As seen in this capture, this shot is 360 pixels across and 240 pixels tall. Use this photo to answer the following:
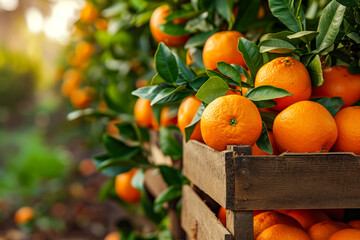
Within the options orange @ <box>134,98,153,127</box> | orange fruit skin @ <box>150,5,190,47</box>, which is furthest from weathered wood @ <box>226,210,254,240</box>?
orange @ <box>134,98,153,127</box>

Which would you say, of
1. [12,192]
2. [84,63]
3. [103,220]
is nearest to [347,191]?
[84,63]

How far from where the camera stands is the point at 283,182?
0.68 m

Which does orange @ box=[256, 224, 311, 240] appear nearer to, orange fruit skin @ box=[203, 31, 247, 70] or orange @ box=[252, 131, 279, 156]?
orange @ box=[252, 131, 279, 156]

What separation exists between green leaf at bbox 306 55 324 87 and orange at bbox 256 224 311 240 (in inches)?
12.6

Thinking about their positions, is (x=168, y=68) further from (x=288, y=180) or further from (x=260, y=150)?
(x=288, y=180)

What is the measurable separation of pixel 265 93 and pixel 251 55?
134 millimetres

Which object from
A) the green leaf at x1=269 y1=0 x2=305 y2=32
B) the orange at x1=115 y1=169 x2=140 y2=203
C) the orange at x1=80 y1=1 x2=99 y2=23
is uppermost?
the green leaf at x1=269 y1=0 x2=305 y2=32

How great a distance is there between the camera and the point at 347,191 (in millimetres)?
691

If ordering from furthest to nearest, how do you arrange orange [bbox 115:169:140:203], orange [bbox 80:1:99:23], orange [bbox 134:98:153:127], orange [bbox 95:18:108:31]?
1. orange [bbox 95:18:108:31]
2. orange [bbox 80:1:99:23]
3. orange [bbox 115:169:140:203]
4. orange [bbox 134:98:153:127]

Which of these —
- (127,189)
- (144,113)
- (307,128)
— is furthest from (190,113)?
(127,189)

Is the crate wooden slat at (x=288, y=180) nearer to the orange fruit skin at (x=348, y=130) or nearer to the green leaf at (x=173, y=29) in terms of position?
the orange fruit skin at (x=348, y=130)

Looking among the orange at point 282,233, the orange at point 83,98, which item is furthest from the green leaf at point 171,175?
the orange at point 83,98

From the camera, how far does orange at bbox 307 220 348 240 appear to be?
0.78 m

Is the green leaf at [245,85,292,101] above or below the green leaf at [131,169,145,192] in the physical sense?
above
